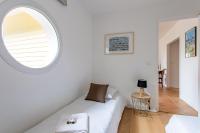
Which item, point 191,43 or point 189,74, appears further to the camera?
point 189,74

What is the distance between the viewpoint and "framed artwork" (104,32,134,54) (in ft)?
11.6

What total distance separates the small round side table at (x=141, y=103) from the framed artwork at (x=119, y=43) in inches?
42.6

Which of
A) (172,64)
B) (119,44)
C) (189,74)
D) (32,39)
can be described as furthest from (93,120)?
(172,64)

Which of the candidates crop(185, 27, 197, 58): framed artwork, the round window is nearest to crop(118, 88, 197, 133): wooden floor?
crop(185, 27, 197, 58): framed artwork

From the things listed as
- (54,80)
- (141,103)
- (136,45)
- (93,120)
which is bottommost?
(141,103)

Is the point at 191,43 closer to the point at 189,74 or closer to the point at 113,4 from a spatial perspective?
the point at 189,74

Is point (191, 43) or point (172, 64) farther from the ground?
point (191, 43)

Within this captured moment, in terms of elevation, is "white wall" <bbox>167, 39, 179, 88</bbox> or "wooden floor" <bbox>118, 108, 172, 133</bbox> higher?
"white wall" <bbox>167, 39, 179, 88</bbox>

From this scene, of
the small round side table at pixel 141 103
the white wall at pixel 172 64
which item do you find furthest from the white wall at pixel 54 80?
the white wall at pixel 172 64

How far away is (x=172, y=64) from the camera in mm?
6168

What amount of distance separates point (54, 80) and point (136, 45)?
2.18m

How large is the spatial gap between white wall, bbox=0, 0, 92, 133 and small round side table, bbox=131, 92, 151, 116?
4.14ft

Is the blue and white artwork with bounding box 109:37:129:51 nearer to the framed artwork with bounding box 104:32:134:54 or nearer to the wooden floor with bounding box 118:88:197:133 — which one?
the framed artwork with bounding box 104:32:134:54

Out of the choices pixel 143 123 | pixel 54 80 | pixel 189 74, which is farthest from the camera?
pixel 189 74
